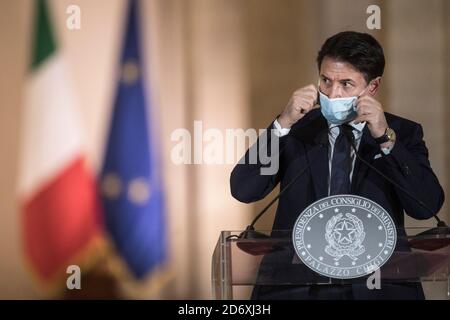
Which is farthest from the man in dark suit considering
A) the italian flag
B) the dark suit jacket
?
the italian flag

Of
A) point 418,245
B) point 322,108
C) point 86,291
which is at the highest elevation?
point 322,108

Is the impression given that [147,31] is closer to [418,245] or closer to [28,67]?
[28,67]

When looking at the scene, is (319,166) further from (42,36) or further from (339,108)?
(42,36)

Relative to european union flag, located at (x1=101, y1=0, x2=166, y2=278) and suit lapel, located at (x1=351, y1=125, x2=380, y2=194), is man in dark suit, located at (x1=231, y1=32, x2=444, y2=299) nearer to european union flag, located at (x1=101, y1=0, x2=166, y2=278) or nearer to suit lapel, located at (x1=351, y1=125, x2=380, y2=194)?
suit lapel, located at (x1=351, y1=125, x2=380, y2=194)

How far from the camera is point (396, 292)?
2.44m

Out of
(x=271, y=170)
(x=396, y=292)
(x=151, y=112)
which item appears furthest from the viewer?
(x=151, y=112)

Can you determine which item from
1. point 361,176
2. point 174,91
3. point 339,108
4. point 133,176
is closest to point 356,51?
point 339,108

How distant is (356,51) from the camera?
2.86 meters

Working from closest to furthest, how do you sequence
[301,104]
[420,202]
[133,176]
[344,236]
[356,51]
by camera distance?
[344,236] < [420,202] < [301,104] < [356,51] < [133,176]

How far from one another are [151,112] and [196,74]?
267 millimetres

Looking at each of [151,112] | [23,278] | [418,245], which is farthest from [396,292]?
[23,278]

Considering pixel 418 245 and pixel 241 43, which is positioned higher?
pixel 241 43

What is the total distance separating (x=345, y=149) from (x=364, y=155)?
0.20 feet

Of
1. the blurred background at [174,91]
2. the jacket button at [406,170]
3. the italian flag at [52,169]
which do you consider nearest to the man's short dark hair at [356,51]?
the jacket button at [406,170]
